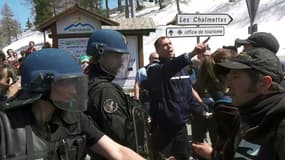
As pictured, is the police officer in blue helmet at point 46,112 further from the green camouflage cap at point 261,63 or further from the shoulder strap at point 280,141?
the shoulder strap at point 280,141

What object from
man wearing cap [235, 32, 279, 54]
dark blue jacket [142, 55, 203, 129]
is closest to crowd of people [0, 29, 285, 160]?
man wearing cap [235, 32, 279, 54]

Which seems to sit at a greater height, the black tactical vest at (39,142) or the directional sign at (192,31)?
the directional sign at (192,31)

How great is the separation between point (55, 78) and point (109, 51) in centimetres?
130

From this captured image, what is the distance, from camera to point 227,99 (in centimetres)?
396

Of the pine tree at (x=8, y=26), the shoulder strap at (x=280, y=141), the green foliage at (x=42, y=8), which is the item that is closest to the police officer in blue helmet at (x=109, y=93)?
the shoulder strap at (x=280, y=141)

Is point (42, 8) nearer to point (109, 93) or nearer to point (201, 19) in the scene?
point (201, 19)

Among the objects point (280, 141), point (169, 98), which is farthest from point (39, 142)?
point (169, 98)

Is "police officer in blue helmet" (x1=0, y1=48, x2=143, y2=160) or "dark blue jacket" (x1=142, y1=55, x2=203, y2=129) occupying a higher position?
"police officer in blue helmet" (x1=0, y1=48, x2=143, y2=160)

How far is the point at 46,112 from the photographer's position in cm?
254

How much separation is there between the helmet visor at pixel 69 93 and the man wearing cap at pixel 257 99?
795 mm

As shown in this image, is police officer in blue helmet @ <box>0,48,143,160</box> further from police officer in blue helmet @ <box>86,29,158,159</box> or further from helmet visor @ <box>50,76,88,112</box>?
police officer in blue helmet @ <box>86,29,158,159</box>

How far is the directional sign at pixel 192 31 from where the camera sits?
27.3ft

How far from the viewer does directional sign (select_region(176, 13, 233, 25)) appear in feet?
26.8

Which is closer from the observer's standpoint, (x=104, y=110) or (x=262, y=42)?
(x=104, y=110)
